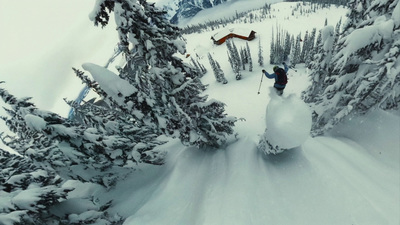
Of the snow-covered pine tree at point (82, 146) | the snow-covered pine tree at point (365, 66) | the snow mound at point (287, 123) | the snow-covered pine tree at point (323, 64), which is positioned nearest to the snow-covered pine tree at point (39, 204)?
the snow-covered pine tree at point (82, 146)

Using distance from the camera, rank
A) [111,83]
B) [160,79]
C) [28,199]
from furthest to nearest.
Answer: [160,79], [111,83], [28,199]

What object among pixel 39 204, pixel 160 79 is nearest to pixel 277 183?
pixel 160 79

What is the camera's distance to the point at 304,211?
6.32 metres

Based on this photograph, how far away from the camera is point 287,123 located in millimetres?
7191

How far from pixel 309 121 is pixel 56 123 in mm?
8728

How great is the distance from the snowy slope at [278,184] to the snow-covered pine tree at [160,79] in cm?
156

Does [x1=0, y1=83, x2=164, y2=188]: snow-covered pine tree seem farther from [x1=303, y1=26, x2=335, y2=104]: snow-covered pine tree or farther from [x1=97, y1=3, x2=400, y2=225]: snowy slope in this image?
[x1=303, y1=26, x2=335, y2=104]: snow-covered pine tree

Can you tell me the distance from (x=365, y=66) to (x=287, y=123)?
6163 millimetres

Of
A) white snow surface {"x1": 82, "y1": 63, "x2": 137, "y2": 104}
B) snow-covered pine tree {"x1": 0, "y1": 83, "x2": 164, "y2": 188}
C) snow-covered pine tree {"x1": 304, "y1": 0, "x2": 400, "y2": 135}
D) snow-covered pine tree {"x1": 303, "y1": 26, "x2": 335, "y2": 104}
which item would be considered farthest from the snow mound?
snow-covered pine tree {"x1": 303, "y1": 26, "x2": 335, "y2": 104}

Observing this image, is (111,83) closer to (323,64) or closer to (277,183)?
(277,183)

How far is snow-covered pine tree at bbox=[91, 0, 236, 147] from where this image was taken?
20.5ft

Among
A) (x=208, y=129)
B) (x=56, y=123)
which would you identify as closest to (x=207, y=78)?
(x=208, y=129)

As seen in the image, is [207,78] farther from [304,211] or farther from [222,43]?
[304,211]

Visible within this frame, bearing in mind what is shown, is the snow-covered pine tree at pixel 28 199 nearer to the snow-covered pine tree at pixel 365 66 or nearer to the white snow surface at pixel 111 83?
the white snow surface at pixel 111 83
